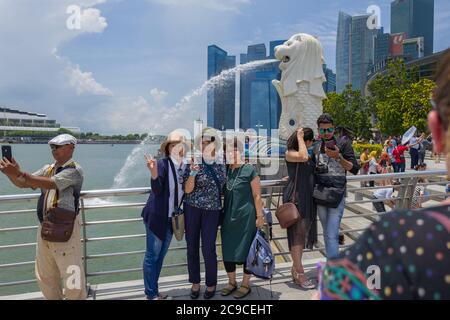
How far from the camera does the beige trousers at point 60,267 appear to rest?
3.05m

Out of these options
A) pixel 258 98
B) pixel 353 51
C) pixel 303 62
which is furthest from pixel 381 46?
pixel 303 62

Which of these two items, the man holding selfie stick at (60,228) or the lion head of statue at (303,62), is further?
the lion head of statue at (303,62)

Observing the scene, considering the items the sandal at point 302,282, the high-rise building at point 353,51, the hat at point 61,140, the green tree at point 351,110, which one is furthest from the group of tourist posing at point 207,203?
the high-rise building at point 353,51

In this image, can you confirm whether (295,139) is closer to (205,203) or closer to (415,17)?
(205,203)

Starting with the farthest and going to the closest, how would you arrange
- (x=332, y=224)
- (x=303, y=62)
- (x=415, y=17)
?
1. (x=415, y=17)
2. (x=303, y=62)
3. (x=332, y=224)

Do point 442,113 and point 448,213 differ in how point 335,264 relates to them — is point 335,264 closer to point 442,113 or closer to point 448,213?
point 448,213

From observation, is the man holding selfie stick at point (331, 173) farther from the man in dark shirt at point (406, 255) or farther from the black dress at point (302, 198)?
the man in dark shirt at point (406, 255)

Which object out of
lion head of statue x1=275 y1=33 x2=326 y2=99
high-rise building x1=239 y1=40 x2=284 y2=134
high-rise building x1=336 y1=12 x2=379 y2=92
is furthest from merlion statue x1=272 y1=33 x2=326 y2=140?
high-rise building x1=336 y1=12 x2=379 y2=92

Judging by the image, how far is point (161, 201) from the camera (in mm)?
3477

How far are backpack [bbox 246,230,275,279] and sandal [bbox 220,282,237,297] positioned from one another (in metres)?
0.31

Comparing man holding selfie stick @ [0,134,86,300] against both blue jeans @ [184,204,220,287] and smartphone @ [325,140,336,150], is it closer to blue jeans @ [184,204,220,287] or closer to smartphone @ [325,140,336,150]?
blue jeans @ [184,204,220,287]

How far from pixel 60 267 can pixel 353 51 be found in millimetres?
92046

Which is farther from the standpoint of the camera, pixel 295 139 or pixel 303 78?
pixel 303 78

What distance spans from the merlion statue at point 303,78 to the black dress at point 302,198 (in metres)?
13.5
